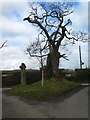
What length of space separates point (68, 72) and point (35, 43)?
1476cm

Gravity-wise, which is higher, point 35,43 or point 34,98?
point 35,43

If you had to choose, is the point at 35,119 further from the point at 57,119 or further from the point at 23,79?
the point at 23,79

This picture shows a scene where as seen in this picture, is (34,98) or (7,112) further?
(34,98)

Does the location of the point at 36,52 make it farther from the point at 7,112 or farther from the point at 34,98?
the point at 7,112

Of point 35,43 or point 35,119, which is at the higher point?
point 35,43

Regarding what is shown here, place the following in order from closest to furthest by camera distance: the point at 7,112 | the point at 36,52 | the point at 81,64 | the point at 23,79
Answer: the point at 7,112 → the point at 23,79 → the point at 36,52 → the point at 81,64

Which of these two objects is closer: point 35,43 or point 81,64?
point 35,43

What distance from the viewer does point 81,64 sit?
228ft

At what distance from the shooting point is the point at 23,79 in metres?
34.6

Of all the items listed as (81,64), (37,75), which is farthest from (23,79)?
(81,64)

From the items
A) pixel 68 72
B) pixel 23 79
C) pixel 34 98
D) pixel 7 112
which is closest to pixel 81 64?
pixel 68 72

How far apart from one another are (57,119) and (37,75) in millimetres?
36382

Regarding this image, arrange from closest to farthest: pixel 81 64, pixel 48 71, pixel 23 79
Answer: pixel 23 79 → pixel 48 71 → pixel 81 64

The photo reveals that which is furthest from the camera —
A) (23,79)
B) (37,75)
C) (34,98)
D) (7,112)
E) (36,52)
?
(37,75)
